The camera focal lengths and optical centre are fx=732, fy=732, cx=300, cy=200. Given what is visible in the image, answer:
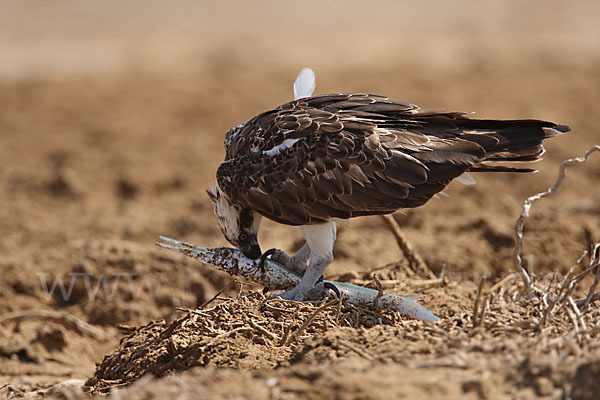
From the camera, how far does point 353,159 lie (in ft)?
15.4

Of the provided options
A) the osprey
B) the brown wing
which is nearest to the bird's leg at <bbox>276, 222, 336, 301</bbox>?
the osprey

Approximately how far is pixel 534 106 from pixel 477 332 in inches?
411

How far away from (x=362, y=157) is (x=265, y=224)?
447 cm

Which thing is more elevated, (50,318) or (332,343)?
(332,343)

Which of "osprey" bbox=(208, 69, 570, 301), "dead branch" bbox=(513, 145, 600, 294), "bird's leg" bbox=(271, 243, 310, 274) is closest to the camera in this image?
"dead branch" bbox=(513, 145, 600, 294)

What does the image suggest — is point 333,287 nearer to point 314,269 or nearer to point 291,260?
point 314,269

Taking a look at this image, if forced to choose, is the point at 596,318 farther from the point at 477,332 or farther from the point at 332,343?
the point at 332,343

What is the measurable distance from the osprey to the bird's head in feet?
0.38

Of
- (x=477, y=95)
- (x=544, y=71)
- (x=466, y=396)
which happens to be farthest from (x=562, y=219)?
(x=544, y=71)

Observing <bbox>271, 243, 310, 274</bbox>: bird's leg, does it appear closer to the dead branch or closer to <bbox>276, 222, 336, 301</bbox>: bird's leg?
<bbox>276, 222, 336, 301</bbox>: bird's leg

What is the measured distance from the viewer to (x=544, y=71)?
15.8 m

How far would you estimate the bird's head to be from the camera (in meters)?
5.08

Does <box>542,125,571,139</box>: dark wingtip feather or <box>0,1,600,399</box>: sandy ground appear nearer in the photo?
<box>0,1,600,399</box>: sandy ground

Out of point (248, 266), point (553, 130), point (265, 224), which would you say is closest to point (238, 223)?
point (248, 266)
